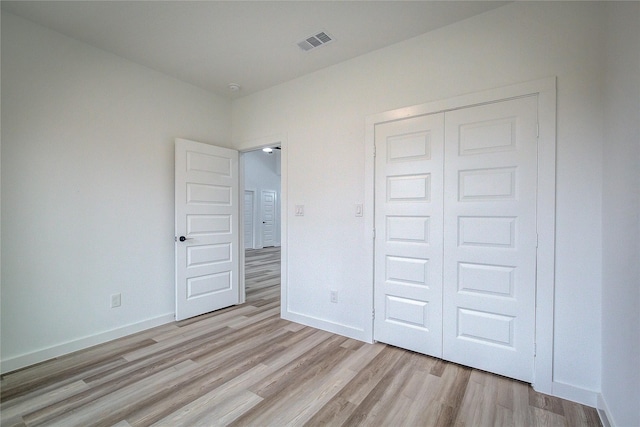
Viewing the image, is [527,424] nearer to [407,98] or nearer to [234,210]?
[407,98]

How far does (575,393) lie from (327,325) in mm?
1877

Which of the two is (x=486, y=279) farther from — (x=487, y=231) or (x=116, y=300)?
(x=116, y=300)

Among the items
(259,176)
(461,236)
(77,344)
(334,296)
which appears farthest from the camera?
(259,176)

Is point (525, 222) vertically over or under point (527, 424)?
over

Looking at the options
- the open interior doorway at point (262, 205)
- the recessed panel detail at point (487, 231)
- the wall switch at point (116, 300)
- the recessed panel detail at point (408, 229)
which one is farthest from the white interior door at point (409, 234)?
the open interior doorway at point (262, 205)

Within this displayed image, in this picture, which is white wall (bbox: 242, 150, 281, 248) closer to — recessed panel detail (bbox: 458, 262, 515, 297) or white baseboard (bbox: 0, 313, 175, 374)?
white baseboard (bbox: 0, 313, 175, 374)

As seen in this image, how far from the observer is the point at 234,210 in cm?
358

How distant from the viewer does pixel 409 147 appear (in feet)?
7.80

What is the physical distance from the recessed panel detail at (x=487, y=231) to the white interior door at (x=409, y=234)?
0.17 m

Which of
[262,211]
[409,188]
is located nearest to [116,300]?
[409,188]

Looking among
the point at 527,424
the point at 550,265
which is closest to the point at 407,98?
the point at 550,265

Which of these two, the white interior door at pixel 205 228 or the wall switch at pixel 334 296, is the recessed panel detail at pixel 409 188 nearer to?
the wall switch at pixel 334 296

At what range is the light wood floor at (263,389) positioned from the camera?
1621mm

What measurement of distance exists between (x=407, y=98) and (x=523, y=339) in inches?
79.0
